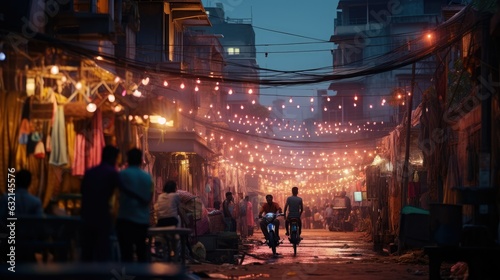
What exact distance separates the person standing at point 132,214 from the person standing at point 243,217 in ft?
90.3

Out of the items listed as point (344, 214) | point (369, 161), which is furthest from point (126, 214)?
point (344, 214)

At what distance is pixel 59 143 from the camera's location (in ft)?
51.9

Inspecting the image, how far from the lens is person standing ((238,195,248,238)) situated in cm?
3981

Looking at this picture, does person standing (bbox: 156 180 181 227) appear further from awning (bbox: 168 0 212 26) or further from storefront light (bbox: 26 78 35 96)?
awning (bbox: 168 0 212 26)

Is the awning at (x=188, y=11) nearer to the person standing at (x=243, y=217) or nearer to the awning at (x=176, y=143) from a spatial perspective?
the awning at (x=176, y=143)

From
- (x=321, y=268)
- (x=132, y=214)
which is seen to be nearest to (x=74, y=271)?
(x=132, y=214)

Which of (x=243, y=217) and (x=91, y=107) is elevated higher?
(x=91, y=107)

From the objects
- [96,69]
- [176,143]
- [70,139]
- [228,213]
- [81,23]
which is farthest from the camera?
[176,143]

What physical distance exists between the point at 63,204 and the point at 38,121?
1645 millimetres

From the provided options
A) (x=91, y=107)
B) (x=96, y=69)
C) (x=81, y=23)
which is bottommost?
(x=91, y=107)

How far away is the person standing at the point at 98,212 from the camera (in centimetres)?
1138

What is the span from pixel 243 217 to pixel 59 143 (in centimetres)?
2520

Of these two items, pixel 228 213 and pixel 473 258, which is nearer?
pixel 473 258

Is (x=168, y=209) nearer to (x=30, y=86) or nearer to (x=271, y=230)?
(x=30, y=86)
